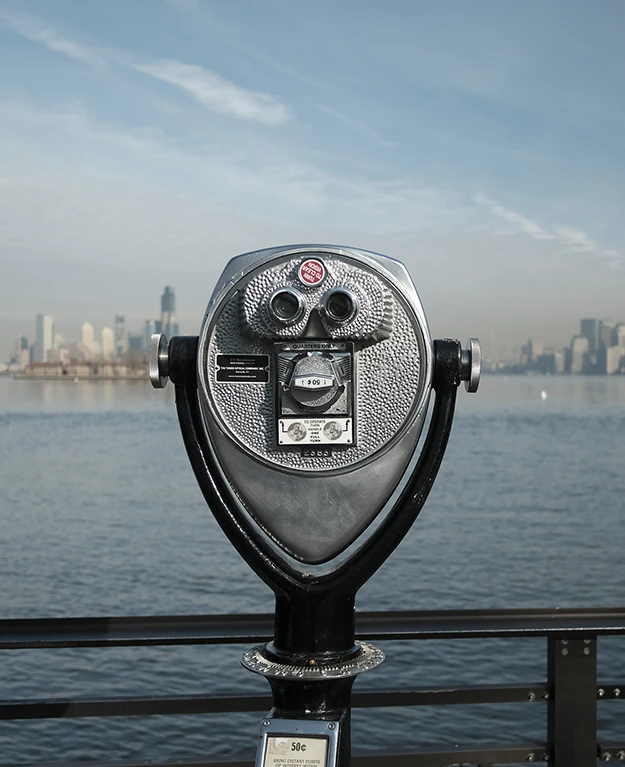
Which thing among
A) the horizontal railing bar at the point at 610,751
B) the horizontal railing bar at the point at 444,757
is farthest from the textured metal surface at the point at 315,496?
the horizontal railing bar at the point at 610,751

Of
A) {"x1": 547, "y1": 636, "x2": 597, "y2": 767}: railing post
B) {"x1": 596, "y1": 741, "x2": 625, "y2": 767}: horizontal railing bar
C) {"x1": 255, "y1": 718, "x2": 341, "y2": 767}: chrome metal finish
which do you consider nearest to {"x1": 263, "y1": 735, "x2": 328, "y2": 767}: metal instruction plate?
{"x1": 255, "y1": 718, "x2": 341, "y2": 767}: chrome metal finish

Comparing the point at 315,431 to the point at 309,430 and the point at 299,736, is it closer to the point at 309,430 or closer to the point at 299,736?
the point at 309,430

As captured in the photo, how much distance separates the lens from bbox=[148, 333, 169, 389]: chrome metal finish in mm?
1664

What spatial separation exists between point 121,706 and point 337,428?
1017mm

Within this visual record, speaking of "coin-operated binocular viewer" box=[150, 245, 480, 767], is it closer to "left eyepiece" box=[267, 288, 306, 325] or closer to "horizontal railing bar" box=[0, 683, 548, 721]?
"left eyepiece" box=[267, 288, 306, 325]

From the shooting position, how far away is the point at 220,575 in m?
13.5

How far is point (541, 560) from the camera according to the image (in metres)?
15.6

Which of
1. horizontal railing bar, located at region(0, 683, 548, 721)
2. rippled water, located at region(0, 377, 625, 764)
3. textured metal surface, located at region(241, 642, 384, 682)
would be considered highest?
textured metal surface, located at region(241, 642, 384, 682)

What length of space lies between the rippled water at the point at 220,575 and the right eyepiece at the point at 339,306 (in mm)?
1392

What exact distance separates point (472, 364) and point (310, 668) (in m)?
0.56

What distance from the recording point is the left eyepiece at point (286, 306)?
163 centimetres

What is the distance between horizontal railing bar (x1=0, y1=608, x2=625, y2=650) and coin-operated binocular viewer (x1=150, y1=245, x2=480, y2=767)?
548 millimetres

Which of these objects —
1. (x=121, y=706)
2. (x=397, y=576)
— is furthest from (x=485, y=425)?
(x=121, y=706)

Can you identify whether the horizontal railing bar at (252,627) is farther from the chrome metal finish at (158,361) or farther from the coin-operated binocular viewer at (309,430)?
the chrome metal finish at (158,361)
